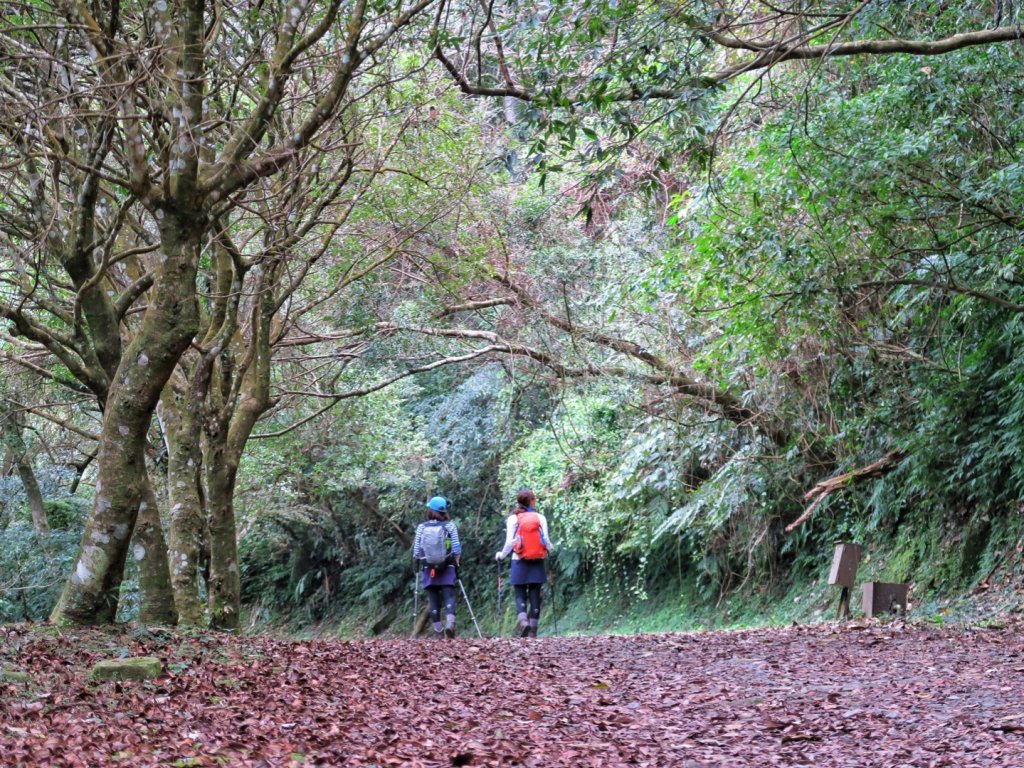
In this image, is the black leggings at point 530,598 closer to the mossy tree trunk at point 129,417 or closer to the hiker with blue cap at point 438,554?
the hiker with blue cap at point 438,554

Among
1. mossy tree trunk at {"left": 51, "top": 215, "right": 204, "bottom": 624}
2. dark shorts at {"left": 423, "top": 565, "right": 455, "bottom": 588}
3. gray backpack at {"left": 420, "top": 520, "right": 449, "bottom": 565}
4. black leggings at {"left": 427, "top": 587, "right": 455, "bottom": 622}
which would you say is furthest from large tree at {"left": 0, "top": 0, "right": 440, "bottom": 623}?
black leggings at {"left": 427, "top": 587, "right": 455, "bottom": 622}

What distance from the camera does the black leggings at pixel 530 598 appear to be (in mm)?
13477

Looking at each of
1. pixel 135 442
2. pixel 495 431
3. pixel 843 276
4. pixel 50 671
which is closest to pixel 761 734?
pixel 50 671

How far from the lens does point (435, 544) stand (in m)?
13.3

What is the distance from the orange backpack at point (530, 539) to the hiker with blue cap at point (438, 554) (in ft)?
2.53

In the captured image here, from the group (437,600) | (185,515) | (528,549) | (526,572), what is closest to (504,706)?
(185,515)

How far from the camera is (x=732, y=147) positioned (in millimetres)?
15719

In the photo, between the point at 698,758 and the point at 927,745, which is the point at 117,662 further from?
the point at 927,745

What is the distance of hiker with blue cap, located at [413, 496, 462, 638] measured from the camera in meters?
13.3

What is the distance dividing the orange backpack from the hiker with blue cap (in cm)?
77

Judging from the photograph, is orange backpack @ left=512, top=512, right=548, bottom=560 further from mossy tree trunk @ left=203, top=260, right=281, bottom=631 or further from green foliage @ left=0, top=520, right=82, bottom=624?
green foliage @ left=0, top=520, right=82, bottom=624

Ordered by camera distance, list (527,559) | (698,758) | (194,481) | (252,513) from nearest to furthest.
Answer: (698,758) < (194,481) < (527,559) < (252,513)

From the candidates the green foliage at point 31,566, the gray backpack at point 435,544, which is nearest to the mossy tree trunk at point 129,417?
the gray backpack at point 435,544

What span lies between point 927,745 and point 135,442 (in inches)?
241
